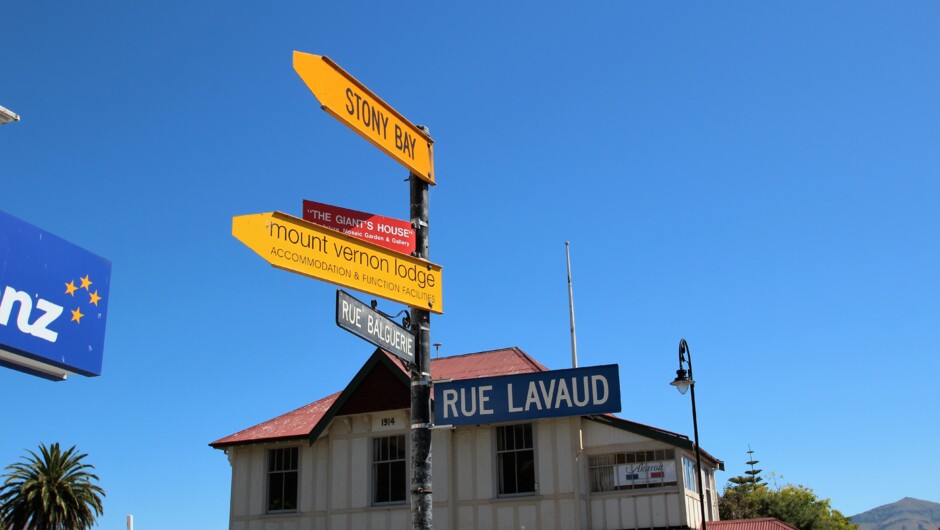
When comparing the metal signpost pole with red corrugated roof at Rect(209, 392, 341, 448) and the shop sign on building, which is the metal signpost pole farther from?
red corrugated roof at Rect(209, 392, 341, 448)

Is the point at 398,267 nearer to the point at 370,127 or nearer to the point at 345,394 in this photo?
the point at 370,127

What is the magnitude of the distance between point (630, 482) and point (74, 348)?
54.2ft

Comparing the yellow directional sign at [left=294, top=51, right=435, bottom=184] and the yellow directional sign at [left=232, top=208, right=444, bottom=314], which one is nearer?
the yellow directional sign at [left=232, top=208, right=444, bottom=314]

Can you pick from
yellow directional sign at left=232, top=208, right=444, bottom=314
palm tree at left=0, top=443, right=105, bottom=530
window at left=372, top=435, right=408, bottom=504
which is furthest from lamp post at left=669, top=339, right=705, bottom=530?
palm tree at left=0, top=443, right=105, bottom=530

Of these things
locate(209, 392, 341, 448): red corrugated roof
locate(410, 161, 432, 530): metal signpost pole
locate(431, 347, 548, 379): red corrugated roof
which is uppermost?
locate(431, 347, 548, 379): red corrugated roof

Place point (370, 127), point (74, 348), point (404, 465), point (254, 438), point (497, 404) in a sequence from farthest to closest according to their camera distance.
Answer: point (254, 438)
point (404, 465)
point (497, 404)
point (370, 127)
point (74, 348)

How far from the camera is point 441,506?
2242 cm

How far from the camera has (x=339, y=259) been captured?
324 inches

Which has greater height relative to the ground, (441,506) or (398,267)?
(398,267)

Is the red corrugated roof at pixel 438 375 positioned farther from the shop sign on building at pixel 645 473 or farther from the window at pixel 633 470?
the shop sign on building at pixel 645 473

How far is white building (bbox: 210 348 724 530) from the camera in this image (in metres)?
21.2

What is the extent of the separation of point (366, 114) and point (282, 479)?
58.1 ft

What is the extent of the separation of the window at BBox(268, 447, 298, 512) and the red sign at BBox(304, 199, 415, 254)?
16.7 m

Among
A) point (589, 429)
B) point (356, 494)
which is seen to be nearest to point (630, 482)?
point (589, 429)
